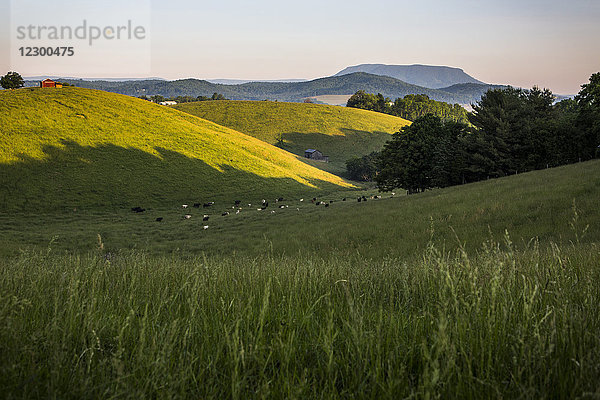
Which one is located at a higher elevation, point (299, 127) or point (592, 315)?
point (299, 127)

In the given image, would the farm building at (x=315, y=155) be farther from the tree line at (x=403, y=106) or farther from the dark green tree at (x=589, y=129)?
the tree line at (x=403, y=106)

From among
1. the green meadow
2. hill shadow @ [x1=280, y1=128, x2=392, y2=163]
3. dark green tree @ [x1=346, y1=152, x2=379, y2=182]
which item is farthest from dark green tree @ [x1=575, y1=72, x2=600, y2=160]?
hill shadow @ [x1=280, y1=128, x2=392, y2=163]

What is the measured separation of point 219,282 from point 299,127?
407 ft

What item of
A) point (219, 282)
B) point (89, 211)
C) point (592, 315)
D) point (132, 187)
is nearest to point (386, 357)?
point (592, 315)

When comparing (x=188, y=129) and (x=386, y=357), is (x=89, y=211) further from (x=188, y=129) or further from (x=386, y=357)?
(x=386, y=357)

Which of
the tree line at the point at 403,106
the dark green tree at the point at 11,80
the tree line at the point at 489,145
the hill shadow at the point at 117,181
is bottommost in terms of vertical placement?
the hill shadow at the point at 117,181

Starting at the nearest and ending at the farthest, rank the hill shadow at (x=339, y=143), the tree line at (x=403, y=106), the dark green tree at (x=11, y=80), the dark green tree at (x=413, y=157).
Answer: the dark green tree at (x=413, y=157)
the dark green tree at (x=11, y=80)
the hill shadow at (x=339, y=143)
the tree line at (x=403, y=106)

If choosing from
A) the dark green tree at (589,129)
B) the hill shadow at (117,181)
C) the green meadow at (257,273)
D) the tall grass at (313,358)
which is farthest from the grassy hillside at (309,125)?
the tall grass at (313,358)

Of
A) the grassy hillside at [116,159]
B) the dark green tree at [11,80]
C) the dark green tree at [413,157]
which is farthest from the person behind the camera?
the dark green tree at [11,80]

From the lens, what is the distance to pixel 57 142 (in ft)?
188

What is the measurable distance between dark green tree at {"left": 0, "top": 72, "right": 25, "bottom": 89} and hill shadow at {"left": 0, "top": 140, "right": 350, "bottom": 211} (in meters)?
74.8

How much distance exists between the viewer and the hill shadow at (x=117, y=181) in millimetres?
46875

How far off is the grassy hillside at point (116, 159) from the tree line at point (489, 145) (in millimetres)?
21667

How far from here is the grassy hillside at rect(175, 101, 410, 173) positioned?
11562cm
